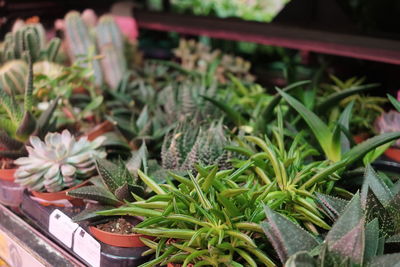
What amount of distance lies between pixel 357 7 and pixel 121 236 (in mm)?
2075

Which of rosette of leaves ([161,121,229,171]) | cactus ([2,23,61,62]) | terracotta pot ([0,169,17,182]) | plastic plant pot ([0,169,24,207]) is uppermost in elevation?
cactus ([2,23,61,62])

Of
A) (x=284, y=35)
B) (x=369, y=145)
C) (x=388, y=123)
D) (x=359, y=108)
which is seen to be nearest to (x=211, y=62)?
(x=284, y=35)

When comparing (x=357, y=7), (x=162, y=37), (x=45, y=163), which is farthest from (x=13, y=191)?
(x=357, y=7)

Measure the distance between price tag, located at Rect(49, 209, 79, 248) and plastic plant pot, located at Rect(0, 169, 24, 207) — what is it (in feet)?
0.77

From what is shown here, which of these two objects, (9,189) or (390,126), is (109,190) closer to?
(9,189)

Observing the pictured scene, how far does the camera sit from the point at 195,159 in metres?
1.24

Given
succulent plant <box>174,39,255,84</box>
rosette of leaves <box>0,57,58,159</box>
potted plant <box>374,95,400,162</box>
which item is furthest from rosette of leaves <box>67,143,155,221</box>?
succulent plant <box>174,39,255,84</box>

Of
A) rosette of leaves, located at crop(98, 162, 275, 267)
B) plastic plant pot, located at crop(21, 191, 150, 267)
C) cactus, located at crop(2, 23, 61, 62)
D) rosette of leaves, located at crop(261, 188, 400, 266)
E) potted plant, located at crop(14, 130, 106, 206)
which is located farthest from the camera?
cactus, located at crop(2, 23, 61, 62)

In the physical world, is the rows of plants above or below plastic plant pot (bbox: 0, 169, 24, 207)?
above

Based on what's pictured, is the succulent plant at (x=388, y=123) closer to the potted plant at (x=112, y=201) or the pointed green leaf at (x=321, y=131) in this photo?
the pointed green leaf at (x=321, y=131)

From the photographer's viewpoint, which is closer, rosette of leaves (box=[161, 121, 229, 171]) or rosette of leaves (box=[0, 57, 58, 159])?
rosette of leaves (box=[161, 121, 229, 171])

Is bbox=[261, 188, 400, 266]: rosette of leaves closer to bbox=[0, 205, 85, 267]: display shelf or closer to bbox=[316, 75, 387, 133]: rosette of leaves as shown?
bbox=[0, 205, 85, 267]: display shelf

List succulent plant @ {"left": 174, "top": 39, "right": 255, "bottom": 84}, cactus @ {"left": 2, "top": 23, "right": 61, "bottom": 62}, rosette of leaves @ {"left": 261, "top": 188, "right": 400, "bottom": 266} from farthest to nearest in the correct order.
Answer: succulent plant @ {"left": 174, "top": 39, "right": 255, "bottom": 84}, cactus @ {"left": 2, "top": 23, "right": 61, "bottom": 62}, rosette of leaves @ {"left": 261, "top": 188, "right": 400, "bottom": 266}

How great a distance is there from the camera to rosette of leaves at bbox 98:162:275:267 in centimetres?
92
